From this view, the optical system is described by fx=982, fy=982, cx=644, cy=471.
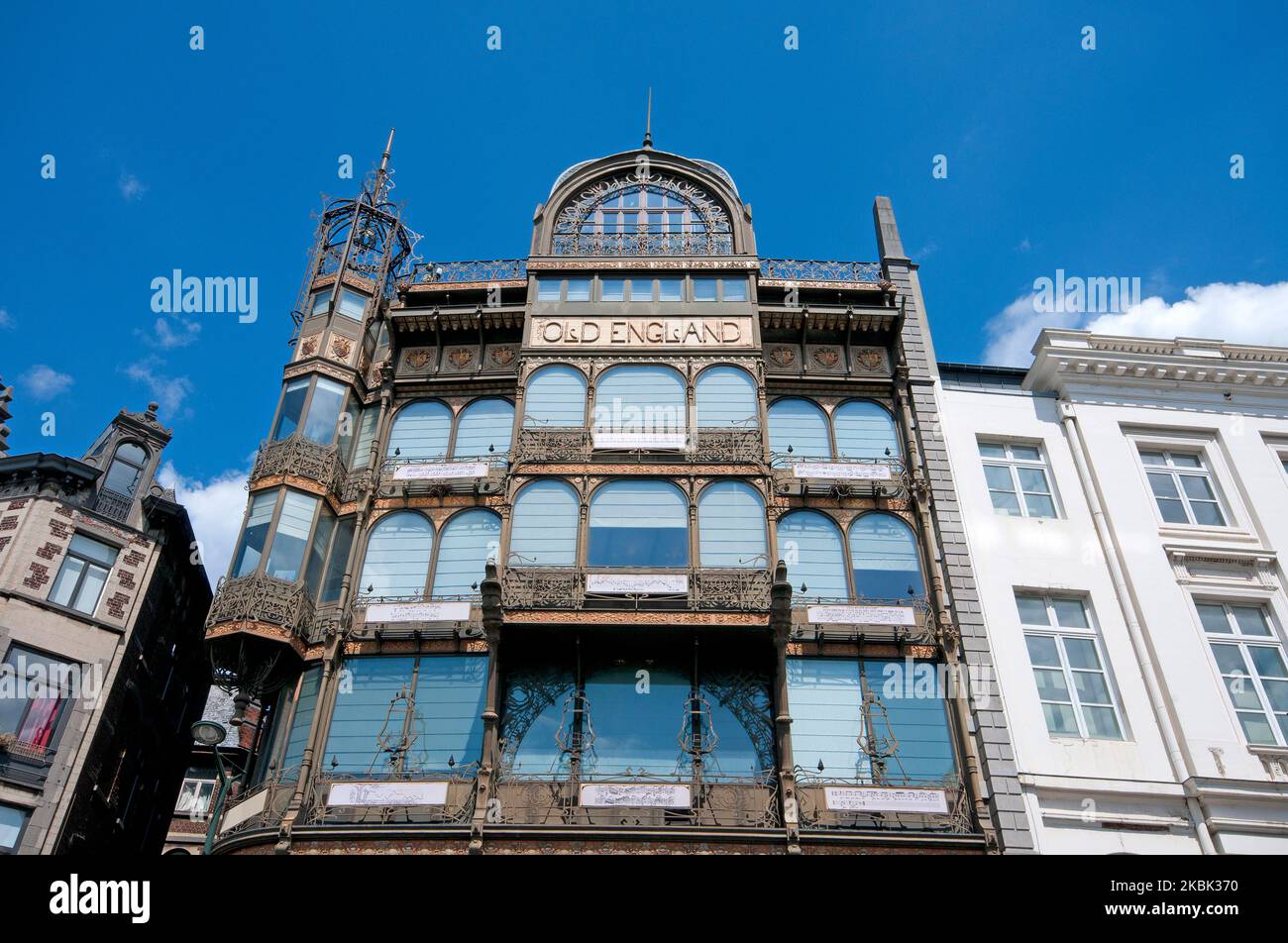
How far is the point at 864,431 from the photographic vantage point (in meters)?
24.4

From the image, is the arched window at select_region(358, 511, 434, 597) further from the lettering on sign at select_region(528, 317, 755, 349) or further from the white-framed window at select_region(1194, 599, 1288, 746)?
the white-framed window at select_region(1194, 599, 1288, 746)

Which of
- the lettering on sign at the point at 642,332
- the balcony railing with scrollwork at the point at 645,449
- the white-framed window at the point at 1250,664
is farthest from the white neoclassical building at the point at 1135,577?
the lettering on sign at the point at 642,332

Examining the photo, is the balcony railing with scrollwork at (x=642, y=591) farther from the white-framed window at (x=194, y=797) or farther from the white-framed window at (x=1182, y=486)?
the white-framed window at (x=194, y=797)

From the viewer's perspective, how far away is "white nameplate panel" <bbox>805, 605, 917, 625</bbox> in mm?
20750

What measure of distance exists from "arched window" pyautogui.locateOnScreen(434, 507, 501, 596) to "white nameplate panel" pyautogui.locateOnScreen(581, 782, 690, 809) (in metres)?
5.47

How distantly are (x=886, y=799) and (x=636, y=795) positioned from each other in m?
4.68

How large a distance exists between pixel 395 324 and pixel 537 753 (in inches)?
474

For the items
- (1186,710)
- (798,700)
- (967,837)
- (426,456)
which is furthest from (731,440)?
(1186,710)

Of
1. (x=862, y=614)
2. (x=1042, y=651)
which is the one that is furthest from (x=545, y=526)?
(x=1042, y=651)

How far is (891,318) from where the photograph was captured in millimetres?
25344

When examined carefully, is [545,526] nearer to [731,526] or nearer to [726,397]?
[731,526]

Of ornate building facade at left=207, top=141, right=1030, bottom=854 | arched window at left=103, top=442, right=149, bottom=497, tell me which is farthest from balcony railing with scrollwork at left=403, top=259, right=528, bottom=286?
arched window at left=103, top=442, right=149, bottom=497

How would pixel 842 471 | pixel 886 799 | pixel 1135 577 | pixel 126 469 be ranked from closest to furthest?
pixel 886 799 < pixel 1135 577 < pixel 842 471 < pixel 126 469
